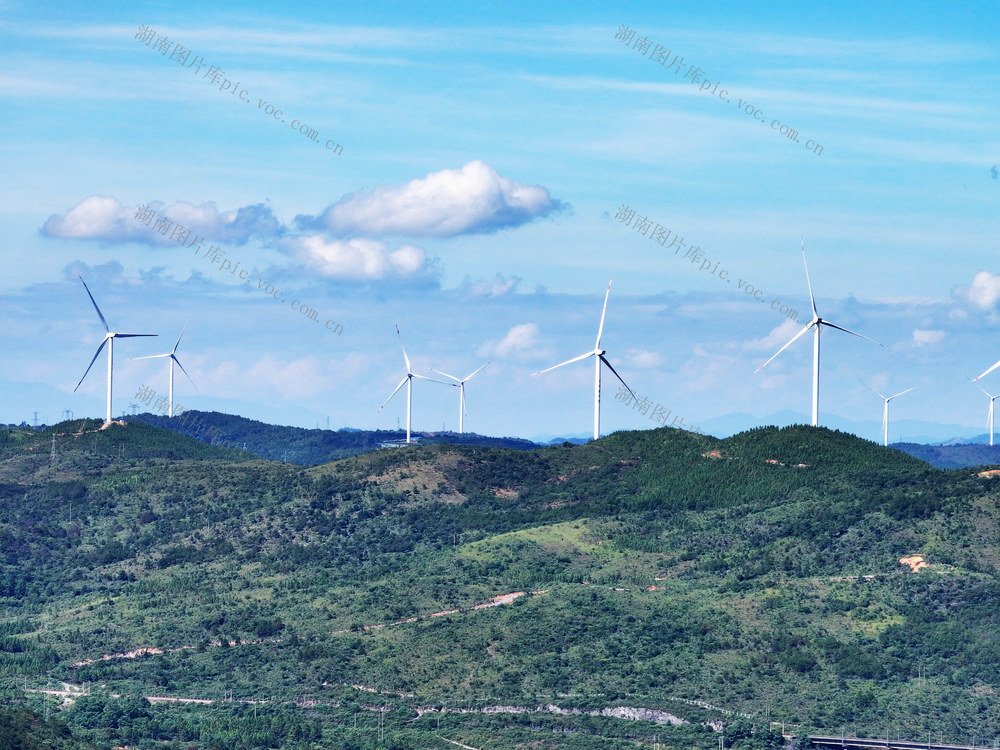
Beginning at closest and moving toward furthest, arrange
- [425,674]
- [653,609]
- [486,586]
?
[425,674], [653,609], [486,586]

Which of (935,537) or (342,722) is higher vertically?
(935,537)

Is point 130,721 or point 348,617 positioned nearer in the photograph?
point 130,721

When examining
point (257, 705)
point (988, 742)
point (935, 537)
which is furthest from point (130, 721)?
point (935, 537)

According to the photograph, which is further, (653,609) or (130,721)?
(653,609)

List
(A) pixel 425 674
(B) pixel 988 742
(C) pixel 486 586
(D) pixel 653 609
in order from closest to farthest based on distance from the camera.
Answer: (B) pixel 988 742 → (A) pixel 425 674 → (D) pixel 653 609 → (C) pixel 486 586

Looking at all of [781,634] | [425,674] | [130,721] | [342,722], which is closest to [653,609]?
[781,634]

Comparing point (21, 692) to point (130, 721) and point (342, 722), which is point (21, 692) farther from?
point (342, 722)

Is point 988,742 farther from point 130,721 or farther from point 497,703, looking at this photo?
point 130,721

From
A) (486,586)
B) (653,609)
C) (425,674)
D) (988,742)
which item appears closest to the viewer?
(988,742)

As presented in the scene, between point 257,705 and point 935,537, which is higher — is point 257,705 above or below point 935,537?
below
